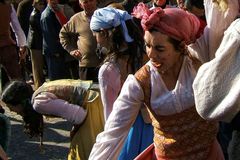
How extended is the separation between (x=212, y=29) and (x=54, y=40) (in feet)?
13.0

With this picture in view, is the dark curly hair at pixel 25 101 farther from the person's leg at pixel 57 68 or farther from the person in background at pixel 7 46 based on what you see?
the person's leg at pixel 57 68

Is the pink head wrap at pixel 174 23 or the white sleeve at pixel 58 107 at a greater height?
the pink head wrap at pixel 174 23

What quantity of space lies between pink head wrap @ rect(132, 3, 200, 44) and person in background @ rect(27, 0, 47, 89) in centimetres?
437

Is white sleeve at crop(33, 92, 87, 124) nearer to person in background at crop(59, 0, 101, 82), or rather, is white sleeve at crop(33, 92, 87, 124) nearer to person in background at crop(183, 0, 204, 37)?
person in background at crop(183, 0, 204, 37)

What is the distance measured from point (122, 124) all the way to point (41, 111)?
1187 millimetres

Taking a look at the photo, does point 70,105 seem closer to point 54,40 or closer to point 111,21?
point 111,21

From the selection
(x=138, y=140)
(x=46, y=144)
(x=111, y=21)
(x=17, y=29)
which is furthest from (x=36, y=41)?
(x=138, y=140)

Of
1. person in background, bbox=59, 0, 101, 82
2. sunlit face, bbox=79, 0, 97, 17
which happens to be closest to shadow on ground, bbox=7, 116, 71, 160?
person in background, bbox=59, 0, 101, 82

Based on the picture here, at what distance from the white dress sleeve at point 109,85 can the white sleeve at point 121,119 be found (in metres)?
0.66

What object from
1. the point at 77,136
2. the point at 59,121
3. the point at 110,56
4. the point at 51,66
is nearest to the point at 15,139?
the point at 59,121

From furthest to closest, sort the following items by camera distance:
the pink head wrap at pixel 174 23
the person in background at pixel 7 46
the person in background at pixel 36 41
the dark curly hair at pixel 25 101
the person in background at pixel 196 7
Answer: the person in background at pixel 36 41
the person in background at pixel 7 46
the person in background at pixel 196 7
the dark curly hair at pixel 25 101
the pink head wrap at pixel 174 23

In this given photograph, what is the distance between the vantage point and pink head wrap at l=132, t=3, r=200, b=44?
2.35 meters

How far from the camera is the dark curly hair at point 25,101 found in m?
3.52

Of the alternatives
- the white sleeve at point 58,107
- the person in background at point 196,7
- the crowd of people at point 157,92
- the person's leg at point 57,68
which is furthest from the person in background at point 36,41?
the white sleeve at point 58,107
